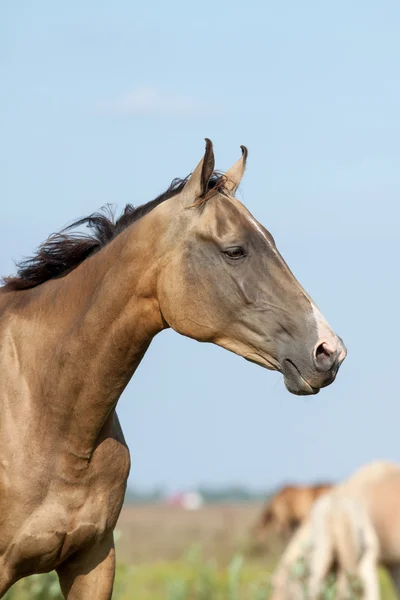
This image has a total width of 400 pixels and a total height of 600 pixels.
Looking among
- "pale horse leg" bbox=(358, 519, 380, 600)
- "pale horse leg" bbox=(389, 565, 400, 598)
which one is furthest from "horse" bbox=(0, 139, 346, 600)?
"pale horse leg" bbox=(389, 565, 400, 598)

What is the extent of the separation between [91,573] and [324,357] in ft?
5.30

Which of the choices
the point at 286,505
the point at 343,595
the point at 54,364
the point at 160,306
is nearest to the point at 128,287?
the point at 160,306

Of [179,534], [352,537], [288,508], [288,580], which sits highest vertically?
[288,580]

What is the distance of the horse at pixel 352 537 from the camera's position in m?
10.5

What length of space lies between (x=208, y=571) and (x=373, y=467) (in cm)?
482

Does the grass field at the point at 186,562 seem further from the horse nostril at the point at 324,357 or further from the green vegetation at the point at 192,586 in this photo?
the horse nostril at the point at 324,357

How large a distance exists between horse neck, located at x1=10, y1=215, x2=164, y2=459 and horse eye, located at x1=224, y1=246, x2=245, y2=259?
1.12ft

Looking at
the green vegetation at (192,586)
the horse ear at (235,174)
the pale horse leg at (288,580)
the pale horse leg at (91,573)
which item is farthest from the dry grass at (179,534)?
the horse ear at (235,174)

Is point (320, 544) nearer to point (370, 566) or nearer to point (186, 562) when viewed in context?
point (370, 566)

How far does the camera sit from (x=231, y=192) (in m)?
5.09

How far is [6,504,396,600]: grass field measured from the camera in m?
7.92

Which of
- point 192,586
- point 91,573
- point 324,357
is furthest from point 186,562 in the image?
point 324,357

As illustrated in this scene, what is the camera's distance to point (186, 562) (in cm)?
857

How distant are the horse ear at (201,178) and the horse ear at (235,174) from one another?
0.21m
